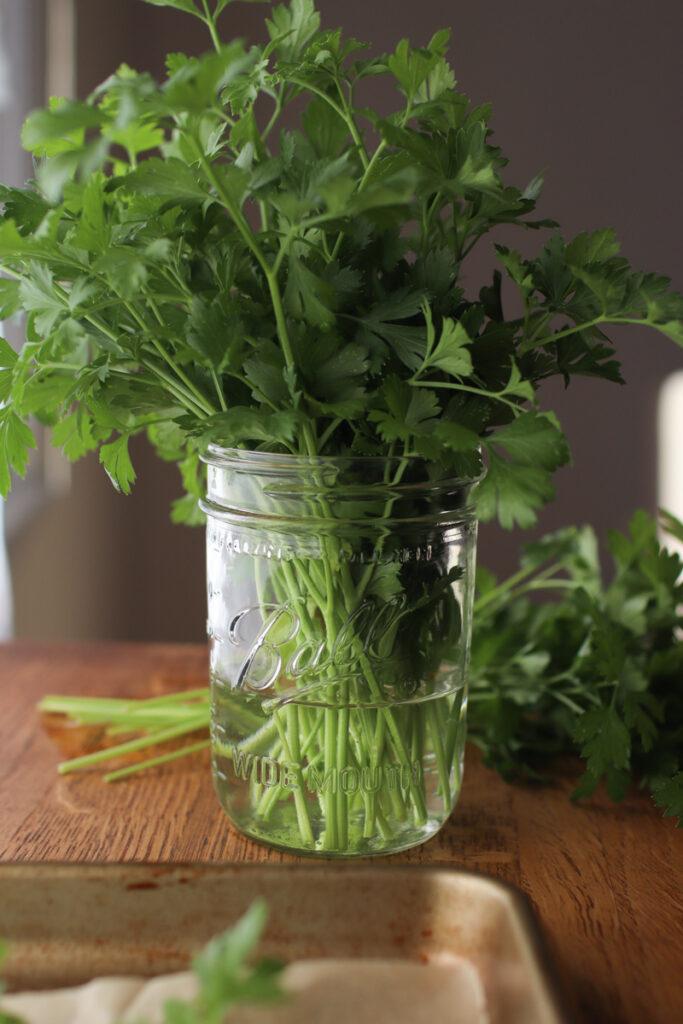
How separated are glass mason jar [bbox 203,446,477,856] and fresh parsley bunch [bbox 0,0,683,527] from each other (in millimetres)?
34

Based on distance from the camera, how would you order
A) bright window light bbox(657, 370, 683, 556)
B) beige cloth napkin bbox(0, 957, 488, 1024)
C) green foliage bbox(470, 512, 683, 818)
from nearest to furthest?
beige cloth napkin bbox(0, 957, 488, 1024) < green foliage bbox(470, 512, 683, 818) < bright window light bbox(657, 370, 683, 556)

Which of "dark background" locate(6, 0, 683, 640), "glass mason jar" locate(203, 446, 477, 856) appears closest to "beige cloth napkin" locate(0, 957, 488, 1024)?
"glass mason jar" locate(203, 446, 477, 856)

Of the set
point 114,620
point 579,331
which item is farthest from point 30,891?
point 114,620

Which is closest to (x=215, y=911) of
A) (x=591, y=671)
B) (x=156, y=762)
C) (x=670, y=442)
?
(x=156, y=762)

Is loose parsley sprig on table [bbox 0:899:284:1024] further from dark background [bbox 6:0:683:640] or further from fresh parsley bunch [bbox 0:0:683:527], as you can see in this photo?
dark background [bbox 6:0:683:640]

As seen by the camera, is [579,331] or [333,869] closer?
[333,869]

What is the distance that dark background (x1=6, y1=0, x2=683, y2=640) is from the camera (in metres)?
2.91

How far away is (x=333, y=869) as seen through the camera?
596mm

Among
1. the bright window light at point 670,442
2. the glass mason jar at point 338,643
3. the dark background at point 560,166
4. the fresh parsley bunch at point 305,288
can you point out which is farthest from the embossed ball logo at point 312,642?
the bright window light at point 670,442

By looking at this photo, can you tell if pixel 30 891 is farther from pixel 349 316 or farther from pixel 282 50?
pixel 282 50

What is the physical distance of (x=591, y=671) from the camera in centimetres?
92

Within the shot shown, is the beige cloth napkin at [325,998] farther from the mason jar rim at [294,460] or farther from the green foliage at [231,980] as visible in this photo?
the mason jar rim at [294,460]

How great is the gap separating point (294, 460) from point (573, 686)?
41 cm

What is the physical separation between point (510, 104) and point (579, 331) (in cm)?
252
